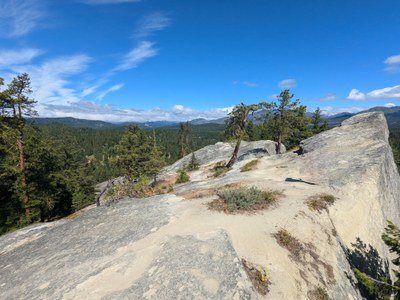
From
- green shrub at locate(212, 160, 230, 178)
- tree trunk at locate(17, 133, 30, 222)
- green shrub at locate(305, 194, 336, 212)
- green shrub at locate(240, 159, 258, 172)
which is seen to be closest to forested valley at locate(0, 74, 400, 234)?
tree trunk at locate(17, 133, 30, 222)

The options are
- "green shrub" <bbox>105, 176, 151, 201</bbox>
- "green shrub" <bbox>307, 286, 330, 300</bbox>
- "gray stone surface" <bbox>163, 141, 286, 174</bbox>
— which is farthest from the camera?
"gray stone surface" <bbox>163, 141, 286, 174</bbox>

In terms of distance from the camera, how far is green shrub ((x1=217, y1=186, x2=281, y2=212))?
13.2 m

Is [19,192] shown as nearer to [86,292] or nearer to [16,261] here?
[16,261]

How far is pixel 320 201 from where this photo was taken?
1486cm

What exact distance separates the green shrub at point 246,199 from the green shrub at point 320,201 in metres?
1.99

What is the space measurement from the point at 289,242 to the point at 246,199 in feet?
12.6

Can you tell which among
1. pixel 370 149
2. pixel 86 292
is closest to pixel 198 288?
pixel 86 292

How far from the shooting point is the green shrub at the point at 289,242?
9.94m

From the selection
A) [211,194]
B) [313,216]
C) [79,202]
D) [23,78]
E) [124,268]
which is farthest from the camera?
[79,202]

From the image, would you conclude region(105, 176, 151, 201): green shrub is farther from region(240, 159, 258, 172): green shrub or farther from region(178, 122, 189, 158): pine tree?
region(178, 122, 189, 158): pine tree

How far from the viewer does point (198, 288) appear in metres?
7.14

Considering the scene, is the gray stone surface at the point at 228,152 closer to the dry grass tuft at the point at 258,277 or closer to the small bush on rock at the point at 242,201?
the small bush on rock at the point at 242,201

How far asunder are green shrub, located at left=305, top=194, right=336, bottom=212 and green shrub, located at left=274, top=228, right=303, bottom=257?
394cm

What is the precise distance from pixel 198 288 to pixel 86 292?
3.30 metres
